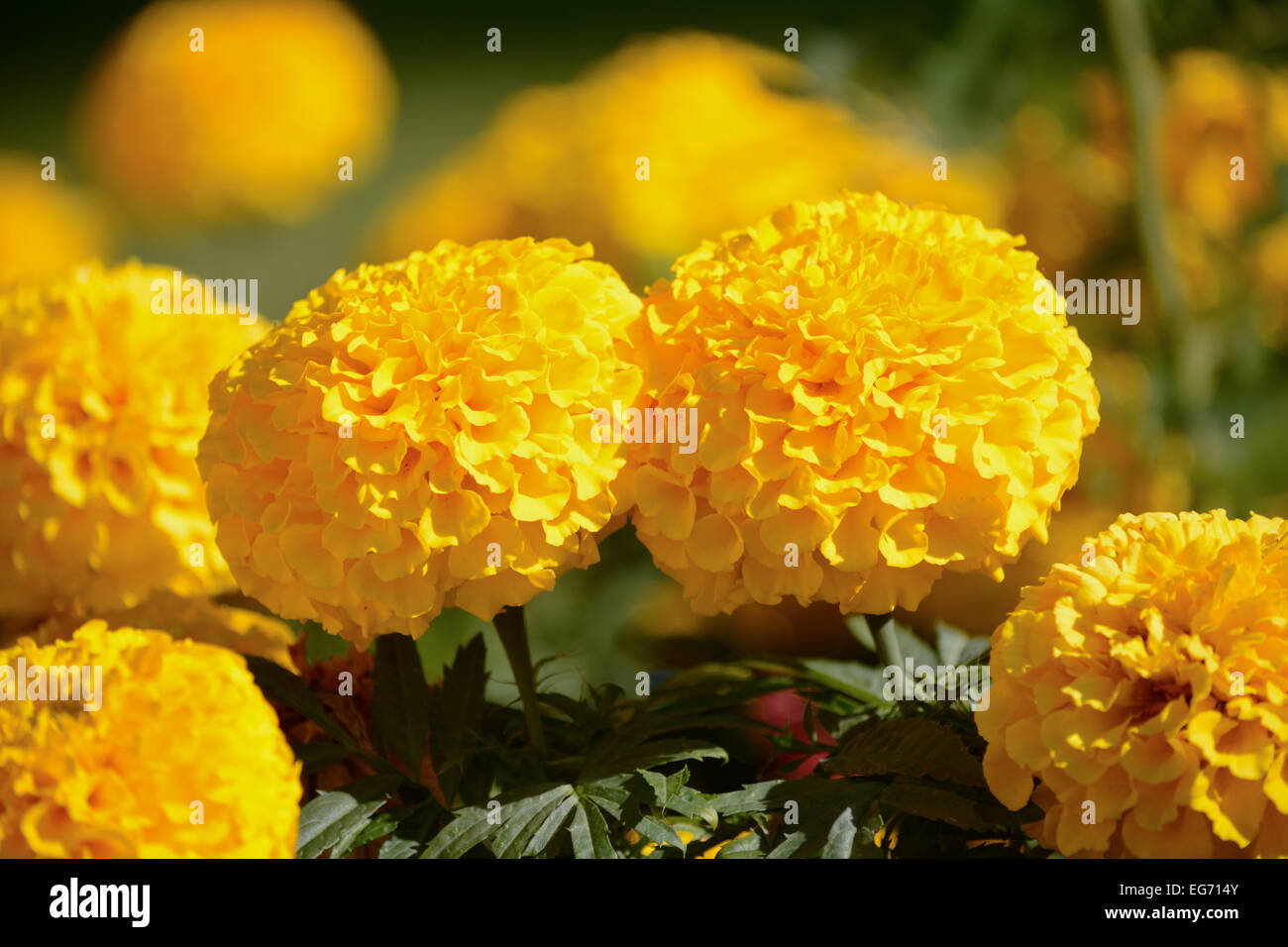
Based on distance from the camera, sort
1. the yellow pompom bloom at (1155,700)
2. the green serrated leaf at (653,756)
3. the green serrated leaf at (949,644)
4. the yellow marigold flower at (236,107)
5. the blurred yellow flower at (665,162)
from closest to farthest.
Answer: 1. the yellow pompom bloom at (1155,700)
2. the green serrated leaf at (653,756)
3. the green serrated leaf at (949,644)
4. the blurred yellow flower at (665,162)
5. the yellow marigold flower at (236,107)

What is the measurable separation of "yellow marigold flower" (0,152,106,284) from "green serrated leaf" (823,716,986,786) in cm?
141

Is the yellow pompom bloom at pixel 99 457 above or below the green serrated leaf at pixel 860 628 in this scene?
above

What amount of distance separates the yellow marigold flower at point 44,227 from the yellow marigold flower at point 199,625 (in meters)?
0.98

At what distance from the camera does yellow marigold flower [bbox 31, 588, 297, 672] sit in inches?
32.6

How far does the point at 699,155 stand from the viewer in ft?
4.00

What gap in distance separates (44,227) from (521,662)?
1.30 meters

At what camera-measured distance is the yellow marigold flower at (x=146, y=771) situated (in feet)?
1.96

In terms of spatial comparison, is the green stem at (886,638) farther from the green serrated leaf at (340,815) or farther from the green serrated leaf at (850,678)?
the green serrated leaf at (340,815)

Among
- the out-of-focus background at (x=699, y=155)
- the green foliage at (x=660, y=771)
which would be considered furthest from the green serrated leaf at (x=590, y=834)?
the out-of-focus background at (x=699, y=155)

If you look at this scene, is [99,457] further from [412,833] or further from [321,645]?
[412,833]

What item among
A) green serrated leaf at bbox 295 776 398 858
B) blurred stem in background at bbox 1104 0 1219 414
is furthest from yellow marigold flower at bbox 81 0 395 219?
green serrated leaf at bbox 295 776 398 858

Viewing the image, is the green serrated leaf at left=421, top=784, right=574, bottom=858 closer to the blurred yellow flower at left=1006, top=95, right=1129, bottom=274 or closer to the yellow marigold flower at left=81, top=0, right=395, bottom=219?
the blurred yellow flower at left=1006, top=95, right=1129, bottom=274

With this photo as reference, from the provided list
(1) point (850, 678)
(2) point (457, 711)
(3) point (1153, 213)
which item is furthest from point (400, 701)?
(3) point (1153, 213)

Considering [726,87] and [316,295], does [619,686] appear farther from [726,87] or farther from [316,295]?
[726,87]
